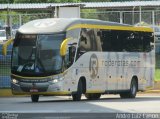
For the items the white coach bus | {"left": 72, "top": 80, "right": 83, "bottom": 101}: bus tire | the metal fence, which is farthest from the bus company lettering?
the metal fence

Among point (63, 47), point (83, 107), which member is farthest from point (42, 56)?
point (83, 107)

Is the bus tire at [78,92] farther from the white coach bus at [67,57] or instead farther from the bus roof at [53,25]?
the bus roof at [53,25]

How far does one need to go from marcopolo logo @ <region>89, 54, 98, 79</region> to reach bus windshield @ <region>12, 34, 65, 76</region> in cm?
226

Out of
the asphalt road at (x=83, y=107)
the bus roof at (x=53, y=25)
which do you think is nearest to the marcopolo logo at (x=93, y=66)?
the bus roof at (x=53, y=25)

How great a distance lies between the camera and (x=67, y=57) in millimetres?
28453

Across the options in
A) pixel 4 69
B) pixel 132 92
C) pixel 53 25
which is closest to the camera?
pixel 53 25

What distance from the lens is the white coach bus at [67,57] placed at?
2831 cm

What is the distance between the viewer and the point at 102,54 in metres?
31.0

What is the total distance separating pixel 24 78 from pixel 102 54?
4.12 meters

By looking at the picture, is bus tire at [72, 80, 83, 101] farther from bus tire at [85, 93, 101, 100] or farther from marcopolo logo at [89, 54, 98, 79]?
bus tire at [85, 93, 101, 100]

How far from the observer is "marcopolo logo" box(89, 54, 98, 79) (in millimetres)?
30172

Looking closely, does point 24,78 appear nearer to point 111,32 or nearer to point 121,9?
point 111,32

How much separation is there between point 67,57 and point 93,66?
7.60 ft

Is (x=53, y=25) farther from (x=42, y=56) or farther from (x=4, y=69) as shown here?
(x=4, y=69)
